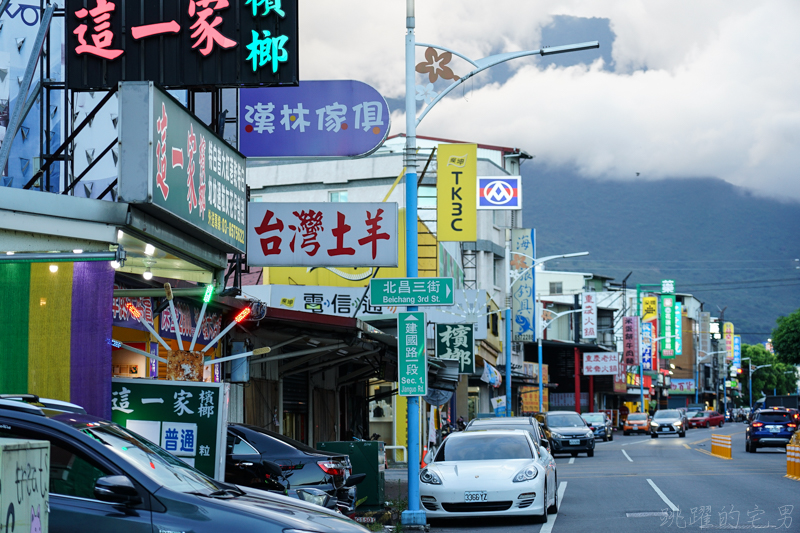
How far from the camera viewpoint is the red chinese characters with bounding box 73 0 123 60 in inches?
509

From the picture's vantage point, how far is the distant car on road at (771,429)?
35812 mm

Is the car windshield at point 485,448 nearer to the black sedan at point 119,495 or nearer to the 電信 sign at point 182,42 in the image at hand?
the 電信 sign at point 182,42

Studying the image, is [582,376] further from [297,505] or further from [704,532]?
[297,505]

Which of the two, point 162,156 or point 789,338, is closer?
point 162,156

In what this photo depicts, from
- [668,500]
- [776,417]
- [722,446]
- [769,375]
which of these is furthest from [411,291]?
[769,375]

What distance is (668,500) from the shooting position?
1756 cm

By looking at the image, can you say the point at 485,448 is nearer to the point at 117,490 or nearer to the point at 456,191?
the point at 456,191

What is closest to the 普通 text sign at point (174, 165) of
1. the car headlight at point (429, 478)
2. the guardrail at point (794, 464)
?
the car headlight at point (429, 478)

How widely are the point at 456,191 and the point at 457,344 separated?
13.2m

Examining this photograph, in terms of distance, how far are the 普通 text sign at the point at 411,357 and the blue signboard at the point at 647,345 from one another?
264 ft

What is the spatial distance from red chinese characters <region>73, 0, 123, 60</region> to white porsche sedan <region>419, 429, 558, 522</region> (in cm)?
750

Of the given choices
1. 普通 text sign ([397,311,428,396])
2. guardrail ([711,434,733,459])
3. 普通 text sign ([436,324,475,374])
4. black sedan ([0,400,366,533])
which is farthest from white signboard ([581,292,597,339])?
black sedan ([0,400,366,533])

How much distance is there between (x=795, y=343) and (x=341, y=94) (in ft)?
206

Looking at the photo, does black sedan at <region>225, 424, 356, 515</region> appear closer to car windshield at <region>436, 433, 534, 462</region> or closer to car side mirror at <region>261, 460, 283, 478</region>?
car side mirror at <region>261, 460, 283, 478</region>
